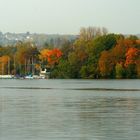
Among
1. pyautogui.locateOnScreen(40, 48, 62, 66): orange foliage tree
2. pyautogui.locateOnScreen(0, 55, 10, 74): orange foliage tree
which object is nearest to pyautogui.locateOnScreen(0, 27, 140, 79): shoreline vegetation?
pyautogui.locateOnScreen(40, 48, 62, 66): orange foliage tree

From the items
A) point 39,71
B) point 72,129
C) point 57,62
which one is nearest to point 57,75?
point 57,62

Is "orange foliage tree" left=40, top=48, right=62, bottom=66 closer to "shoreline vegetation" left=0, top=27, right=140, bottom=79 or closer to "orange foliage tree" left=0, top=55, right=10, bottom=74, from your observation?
"shoreline vegetation" left=0, top=27, right=140, bottom=79

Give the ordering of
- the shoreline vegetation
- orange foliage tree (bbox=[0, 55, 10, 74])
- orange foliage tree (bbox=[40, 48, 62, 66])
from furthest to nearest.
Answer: orange foliage tree (bbox=[0, 55, 10, 74]) → orange foliage tree (bbox=[40, 48, 62, 66]) → the shoreline vegetation

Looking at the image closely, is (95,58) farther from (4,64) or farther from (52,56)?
(4,64)

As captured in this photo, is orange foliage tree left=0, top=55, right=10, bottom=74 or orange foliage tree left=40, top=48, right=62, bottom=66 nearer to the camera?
orange foliage tree left=40, top=48, right=62, bottom=66

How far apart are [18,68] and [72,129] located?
153540 mm

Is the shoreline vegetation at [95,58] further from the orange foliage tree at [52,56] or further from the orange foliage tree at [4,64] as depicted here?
the orange foliage tree at [4,64]

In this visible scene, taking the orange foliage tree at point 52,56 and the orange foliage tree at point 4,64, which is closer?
the orange foliage tree at point 52,56

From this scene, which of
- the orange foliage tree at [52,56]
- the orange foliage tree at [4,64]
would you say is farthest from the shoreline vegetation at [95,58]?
the orange foliage tree at [4,64]

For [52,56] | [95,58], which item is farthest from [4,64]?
[95,58]

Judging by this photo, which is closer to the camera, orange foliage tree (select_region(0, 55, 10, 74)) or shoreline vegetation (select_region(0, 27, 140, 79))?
shoreline vegetation (select_region(0, 27, 140, 79))

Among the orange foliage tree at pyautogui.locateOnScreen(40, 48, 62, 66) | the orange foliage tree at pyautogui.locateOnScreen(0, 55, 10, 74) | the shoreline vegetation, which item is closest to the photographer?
the shoreline vegetation

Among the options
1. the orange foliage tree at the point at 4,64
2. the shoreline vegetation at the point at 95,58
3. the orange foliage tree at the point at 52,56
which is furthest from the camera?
the orange foliage tree at the point at 4,64

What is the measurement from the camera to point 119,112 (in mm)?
36875
